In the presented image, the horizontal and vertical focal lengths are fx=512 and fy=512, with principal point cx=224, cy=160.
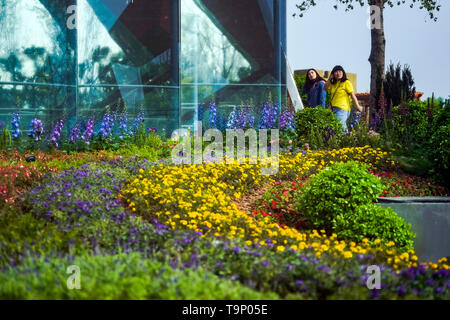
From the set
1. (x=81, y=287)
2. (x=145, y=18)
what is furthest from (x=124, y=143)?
(x=81, y=287)

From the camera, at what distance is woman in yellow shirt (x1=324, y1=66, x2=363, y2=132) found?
11.8 metres

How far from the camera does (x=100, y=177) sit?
6.42 metres

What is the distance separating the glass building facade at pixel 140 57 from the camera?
11812mm

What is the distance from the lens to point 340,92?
1186 cm

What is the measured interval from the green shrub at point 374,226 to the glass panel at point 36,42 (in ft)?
27.4

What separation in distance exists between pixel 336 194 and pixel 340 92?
630 cm

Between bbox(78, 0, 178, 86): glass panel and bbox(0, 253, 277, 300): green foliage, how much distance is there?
9.35 m

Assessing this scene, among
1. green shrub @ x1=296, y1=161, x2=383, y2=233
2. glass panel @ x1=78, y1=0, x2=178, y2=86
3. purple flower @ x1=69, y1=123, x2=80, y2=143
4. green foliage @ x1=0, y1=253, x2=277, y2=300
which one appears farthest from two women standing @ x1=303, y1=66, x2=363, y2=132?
green foliage @ x1=0, y1=253, x2=277, y2=300

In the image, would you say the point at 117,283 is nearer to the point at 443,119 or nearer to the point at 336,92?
the point at 443,119

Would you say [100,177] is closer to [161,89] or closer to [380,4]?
[161,89]

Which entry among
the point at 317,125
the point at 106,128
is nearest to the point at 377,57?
the point at 317,125

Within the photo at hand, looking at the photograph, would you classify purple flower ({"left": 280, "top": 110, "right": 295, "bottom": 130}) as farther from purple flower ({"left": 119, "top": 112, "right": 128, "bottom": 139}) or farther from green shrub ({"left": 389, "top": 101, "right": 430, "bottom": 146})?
purple flower ({"left": 119, "top": 112, "right": 128, "bottom": 139})

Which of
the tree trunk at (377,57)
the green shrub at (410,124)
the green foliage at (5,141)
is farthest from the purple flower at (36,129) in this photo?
the tree trunk at (377,57)
